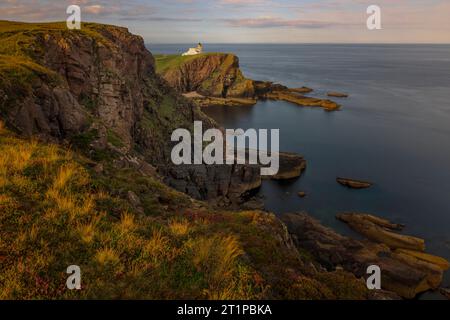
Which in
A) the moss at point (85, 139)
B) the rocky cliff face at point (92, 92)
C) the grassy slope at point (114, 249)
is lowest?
the grassy slope at point (114, 249)

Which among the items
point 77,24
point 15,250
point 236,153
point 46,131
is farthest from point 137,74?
point 15,250

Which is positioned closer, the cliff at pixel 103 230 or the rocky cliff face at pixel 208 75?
the cliff at pixel 103 230

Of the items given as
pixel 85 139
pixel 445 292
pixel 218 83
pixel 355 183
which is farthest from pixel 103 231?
pixel 218 83

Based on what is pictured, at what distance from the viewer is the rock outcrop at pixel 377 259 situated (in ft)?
103

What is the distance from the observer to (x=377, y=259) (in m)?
33.8

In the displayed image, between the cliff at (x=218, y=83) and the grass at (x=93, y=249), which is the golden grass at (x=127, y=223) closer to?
the grass at (x=93, y=249)

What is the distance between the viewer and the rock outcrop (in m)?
31.4

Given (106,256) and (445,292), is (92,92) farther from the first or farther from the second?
(445,292)

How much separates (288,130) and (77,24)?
208 ft

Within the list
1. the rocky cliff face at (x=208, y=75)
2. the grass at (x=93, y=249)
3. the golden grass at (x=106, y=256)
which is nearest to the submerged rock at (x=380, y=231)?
the grass at (x=93, y=249)

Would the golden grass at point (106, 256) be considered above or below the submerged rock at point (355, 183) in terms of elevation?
above

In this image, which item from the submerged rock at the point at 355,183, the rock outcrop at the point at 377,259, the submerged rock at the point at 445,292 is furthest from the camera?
the submerged rock at the point at 355,183

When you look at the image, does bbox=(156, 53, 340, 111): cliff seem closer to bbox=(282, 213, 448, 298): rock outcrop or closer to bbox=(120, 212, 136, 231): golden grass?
bbox=(282, 213, 448, 298): rock outcrop

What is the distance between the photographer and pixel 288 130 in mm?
90625
